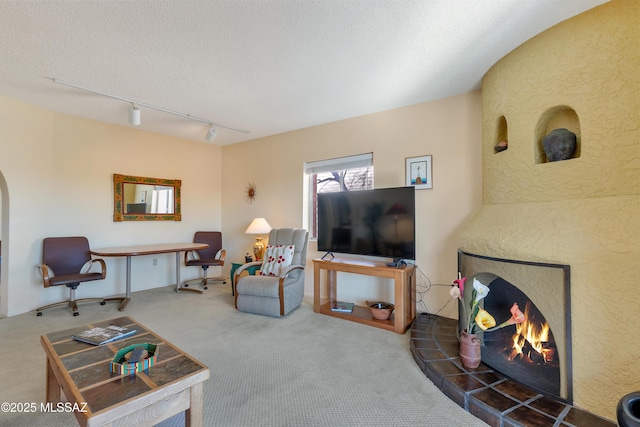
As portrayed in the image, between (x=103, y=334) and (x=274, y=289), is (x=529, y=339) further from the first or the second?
(x=103, y=334)

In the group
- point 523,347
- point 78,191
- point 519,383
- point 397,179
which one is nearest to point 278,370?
point 519,383

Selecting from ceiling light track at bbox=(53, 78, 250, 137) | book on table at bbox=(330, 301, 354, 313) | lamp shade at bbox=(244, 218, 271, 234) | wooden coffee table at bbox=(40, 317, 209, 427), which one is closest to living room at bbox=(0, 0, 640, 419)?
lamp shade at bbox=(244, 218, 271, 234)

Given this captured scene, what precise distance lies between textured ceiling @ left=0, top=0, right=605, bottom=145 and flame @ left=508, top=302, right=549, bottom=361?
201 centimetres

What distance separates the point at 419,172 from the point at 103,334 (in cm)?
321

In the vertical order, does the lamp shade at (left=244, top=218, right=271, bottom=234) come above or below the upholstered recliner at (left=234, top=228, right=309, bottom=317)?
above

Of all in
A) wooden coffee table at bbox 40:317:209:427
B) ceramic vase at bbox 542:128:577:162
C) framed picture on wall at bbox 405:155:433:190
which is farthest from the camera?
framed picture on wall at bbox 405:155:433:190

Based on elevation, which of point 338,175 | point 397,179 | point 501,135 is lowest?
point 397,179

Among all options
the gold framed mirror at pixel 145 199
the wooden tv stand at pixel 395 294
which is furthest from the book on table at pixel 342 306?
the gold framed mirror at pixel 145 199

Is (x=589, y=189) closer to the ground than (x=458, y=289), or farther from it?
farther from it

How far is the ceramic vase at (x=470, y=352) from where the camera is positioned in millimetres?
1994

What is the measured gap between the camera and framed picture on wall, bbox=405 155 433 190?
10.4ft

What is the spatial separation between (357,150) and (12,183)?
4.21 meters

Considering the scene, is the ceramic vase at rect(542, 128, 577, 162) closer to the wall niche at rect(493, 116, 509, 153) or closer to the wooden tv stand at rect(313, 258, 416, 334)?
the wall niche at rect(493, 116, 509, 153)

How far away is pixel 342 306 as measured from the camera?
3471 millimetres
